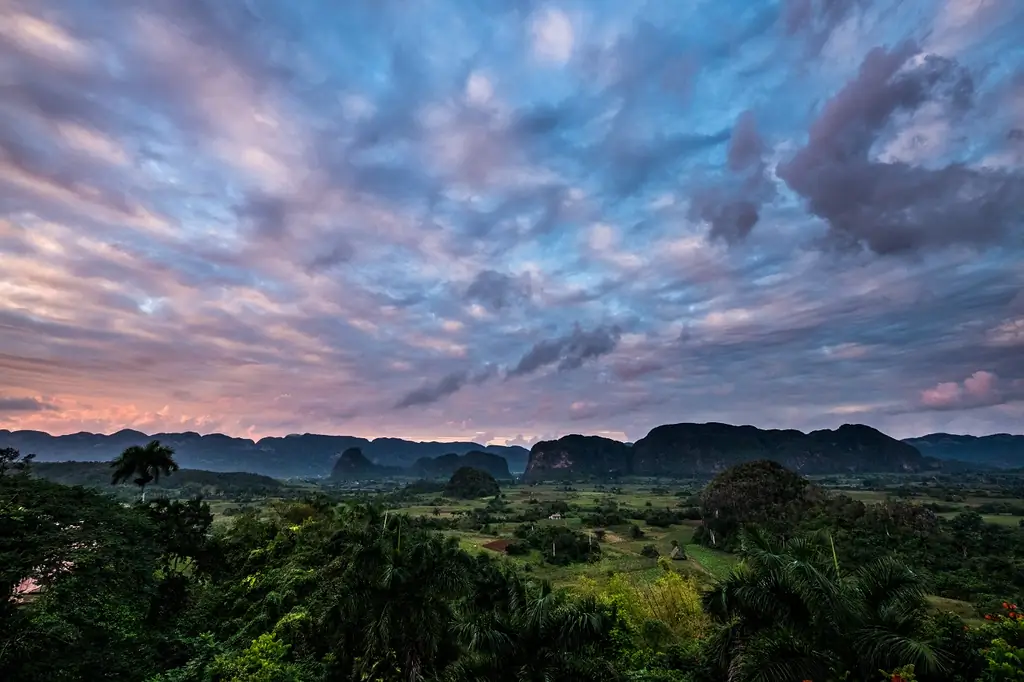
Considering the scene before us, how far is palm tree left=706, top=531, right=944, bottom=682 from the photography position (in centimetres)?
1897

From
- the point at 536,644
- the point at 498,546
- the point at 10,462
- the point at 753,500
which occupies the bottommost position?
the point at 498,546

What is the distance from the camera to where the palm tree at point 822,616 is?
747 inches

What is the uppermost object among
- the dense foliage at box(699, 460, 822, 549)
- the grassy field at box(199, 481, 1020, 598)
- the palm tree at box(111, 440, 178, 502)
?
the palm tree at box(111, 440, 178, 502)

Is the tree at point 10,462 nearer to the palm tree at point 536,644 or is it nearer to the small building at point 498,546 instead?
the palm tree at point 536,644

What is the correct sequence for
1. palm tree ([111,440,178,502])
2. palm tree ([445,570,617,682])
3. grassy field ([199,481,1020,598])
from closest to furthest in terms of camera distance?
1. palm tree ([445,570,617,682])
2. palm tree ([111,440,178,502])
3. grassy field ([199,481,1020,598])

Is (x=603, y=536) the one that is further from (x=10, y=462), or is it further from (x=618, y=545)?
(x=10, y=462)

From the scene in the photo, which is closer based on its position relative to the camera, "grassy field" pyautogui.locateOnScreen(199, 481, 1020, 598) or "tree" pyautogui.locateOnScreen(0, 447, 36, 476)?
"tree" pyautogui.locateOnScreen(0, 447, 36, 476)

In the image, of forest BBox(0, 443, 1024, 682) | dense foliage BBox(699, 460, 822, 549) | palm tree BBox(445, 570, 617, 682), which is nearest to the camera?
forest BBox(0, 443, 1024, 682)

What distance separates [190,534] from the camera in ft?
127

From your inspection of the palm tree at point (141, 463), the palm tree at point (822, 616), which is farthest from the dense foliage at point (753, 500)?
the palm tree at point (141, 463)

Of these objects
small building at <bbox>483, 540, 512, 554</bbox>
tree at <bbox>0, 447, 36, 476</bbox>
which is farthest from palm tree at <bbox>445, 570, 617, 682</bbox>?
small building at <bbox>483, 540, 512, 554</bbox>

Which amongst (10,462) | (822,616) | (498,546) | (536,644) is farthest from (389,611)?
(498,546)

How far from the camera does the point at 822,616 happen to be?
761 inches

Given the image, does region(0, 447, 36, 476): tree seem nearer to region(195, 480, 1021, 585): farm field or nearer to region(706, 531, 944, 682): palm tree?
region(195, 480, 1021, 585): farm field
